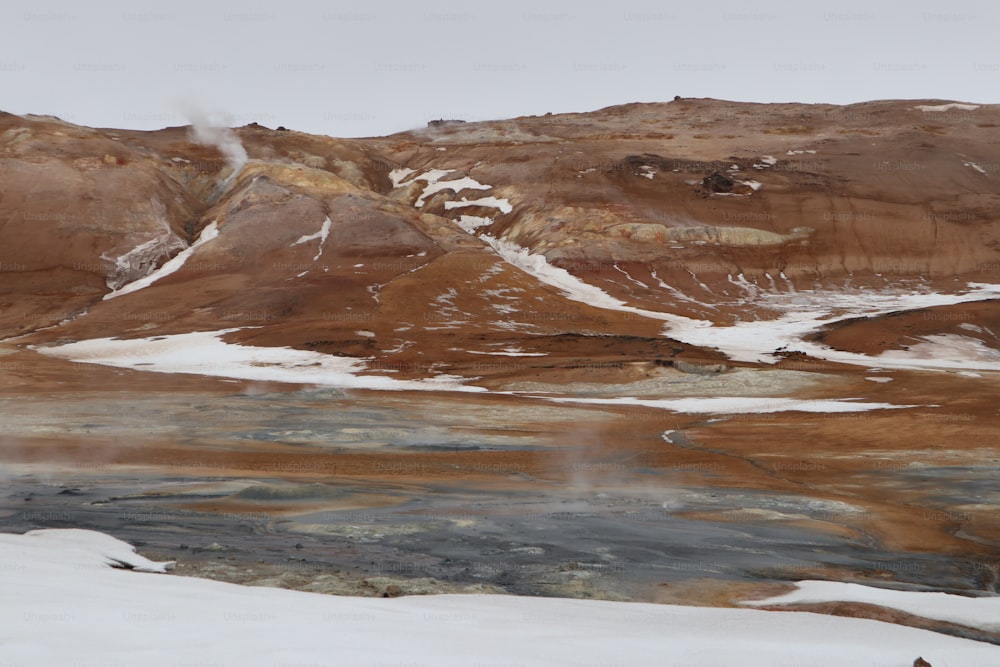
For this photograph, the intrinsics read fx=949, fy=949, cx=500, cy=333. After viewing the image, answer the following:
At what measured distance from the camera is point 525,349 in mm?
53875

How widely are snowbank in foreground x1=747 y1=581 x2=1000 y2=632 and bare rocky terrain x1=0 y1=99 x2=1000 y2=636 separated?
607 millimetres

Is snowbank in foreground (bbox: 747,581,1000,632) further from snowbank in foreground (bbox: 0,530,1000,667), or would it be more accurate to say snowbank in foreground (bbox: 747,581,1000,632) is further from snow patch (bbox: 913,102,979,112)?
snow patch (bbox: 913,102,979,112)

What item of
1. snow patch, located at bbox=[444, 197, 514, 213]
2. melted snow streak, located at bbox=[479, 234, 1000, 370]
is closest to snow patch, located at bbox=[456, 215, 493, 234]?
snow patch, located at bbox=[444, 197, 514, 213]

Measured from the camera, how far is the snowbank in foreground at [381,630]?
7242mm

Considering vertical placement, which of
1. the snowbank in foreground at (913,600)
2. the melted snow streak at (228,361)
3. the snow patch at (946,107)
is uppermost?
the snow patch at (946,107)

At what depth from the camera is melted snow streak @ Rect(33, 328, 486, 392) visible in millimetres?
45719

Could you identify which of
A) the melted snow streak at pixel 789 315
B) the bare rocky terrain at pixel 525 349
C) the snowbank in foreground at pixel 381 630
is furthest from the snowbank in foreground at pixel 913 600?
the melted snow streak at pixel 789 315

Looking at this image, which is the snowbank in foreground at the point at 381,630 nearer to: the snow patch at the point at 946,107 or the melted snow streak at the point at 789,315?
the melted snow streak at the point at 789,315

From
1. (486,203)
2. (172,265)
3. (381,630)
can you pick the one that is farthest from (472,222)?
(381,630)

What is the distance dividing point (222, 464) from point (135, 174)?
7269cm

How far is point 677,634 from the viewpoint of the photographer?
920 cm

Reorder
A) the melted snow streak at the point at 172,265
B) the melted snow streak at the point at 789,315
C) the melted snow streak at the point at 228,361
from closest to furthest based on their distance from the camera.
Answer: the melted snow streak at the point at 228,361 < the melted snow streak at the point at 789,315 < the melted snow streak at the point at 172,265

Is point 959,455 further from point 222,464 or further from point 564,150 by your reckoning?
point 564,150

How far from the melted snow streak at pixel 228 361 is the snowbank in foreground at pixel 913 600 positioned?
104 feet
